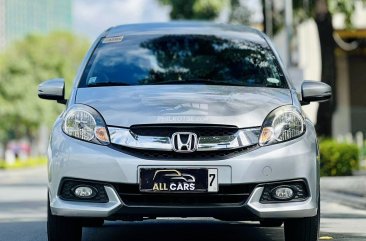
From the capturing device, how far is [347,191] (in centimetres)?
1491

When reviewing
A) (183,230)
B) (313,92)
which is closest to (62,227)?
(313,92)

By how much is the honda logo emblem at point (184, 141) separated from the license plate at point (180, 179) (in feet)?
0.46

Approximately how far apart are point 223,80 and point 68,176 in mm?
1573

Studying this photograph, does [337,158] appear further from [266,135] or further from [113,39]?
[266,135]

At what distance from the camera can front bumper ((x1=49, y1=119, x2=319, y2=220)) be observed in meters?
5.95

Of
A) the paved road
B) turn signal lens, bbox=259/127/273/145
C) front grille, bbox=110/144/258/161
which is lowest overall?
the paved road

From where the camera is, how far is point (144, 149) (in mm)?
5988

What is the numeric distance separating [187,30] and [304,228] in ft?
6.79

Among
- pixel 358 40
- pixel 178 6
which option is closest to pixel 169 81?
pixel 178 6

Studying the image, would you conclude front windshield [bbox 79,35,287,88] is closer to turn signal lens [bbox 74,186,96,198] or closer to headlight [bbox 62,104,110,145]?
headlight [bbox 62,104,110,145]

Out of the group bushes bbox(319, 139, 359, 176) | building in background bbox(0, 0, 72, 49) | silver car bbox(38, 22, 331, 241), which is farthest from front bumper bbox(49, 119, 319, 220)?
building in background bbox(0, 0, 72, 49)

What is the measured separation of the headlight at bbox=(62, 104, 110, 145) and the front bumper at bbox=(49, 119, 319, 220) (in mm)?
54

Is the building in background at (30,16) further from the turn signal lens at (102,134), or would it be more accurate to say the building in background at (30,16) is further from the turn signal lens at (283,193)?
the turn signal lens at (283,193)

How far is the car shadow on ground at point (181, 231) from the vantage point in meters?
7.80
